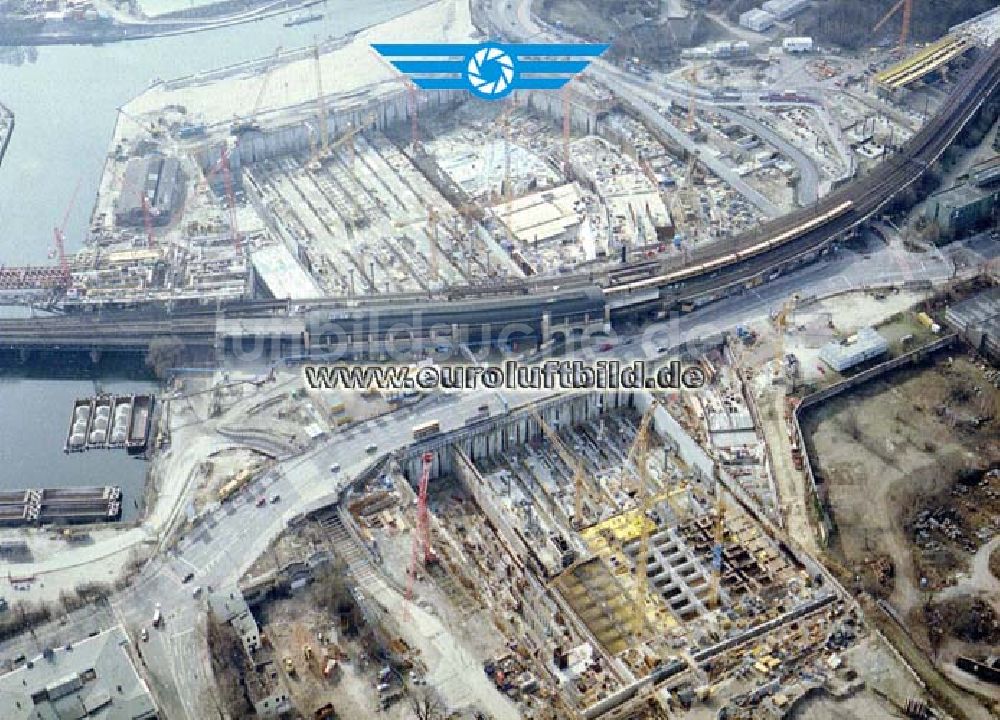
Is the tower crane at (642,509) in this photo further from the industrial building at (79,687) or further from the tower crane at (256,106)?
the tower crane at (256,106)

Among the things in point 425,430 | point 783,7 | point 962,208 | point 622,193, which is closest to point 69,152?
point 622,193

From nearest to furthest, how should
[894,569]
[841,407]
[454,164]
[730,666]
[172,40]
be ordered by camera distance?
[730,666], [894,569], [841,407], [454,164], [172,40]

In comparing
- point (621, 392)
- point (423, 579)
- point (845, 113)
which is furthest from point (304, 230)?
point (845, 113)

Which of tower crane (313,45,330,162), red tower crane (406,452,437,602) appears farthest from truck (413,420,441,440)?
tower crane (313,45,330,162)

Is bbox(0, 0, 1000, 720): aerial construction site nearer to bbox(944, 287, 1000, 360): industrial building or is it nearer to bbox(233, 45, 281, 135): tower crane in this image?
bbox(944, 287, 1000, 360): industrial building

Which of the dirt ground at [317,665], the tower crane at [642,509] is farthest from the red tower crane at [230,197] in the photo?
the dirt ground at [317,665]

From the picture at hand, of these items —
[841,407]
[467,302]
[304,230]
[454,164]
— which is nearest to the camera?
[841,407]

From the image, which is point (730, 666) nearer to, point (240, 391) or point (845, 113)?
point (240, 391)
